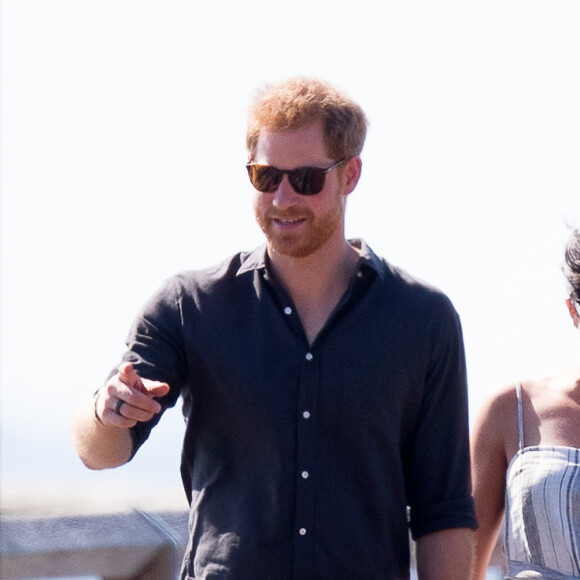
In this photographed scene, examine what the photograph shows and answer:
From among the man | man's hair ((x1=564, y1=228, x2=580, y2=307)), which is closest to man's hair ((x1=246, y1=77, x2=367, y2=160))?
the man

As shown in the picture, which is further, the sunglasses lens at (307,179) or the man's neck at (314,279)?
the man's neck at (314,279)

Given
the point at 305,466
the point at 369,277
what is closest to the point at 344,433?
the point at 305,466

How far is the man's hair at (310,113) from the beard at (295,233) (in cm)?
18

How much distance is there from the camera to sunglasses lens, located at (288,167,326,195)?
344 cm

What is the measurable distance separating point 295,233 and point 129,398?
63 centimetres

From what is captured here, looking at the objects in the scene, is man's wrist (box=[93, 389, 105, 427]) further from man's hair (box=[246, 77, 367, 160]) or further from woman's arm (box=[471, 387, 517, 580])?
woman's arm (box=[471, 387, 517, 580])

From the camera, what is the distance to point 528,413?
3.78 meters

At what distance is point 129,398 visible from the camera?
3.12m

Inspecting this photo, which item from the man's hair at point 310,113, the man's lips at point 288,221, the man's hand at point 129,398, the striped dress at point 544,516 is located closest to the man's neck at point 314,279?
the man's lips at point 288,221

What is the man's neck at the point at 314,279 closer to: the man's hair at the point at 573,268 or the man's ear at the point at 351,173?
the man's ear at the point at 351,173

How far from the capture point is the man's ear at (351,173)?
11.8 ft

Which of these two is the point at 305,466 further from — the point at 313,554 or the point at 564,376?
the point at 564,376

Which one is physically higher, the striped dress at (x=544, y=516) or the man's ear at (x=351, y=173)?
the man's ear at (x=351, y=173)

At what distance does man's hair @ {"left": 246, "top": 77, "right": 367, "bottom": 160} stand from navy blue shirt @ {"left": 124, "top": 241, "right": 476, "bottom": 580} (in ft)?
1.01
